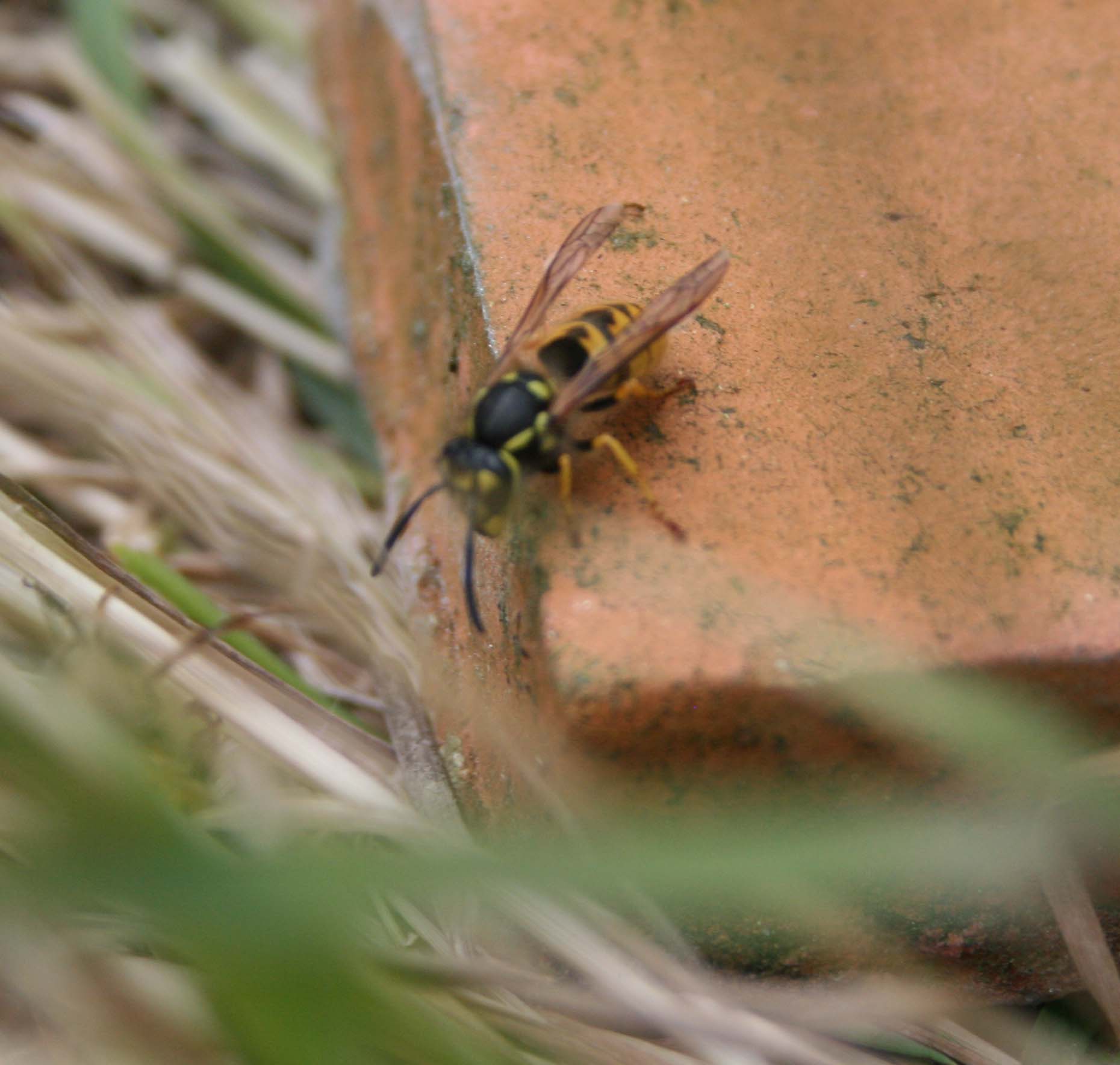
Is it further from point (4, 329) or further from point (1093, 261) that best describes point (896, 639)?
point (4, 329)

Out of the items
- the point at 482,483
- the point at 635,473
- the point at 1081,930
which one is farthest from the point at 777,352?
the point at 1081,930

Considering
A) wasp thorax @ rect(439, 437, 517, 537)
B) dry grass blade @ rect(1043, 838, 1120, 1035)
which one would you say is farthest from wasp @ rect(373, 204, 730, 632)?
dry grass blade @ rect(1043, 838, 1120, 1035)

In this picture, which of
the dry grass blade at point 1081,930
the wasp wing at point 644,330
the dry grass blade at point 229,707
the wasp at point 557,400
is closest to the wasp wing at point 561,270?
the wasp at point 557,400

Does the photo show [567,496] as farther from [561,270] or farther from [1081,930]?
[1081,930]

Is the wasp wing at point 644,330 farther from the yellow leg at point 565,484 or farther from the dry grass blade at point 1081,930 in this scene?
the dry grass blade at point 1081,930

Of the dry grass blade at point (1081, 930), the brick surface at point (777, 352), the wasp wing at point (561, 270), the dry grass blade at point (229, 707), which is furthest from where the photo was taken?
the wasp wing at point (561, 270)

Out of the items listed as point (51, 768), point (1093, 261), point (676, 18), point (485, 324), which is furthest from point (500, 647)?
point (676, 18)
